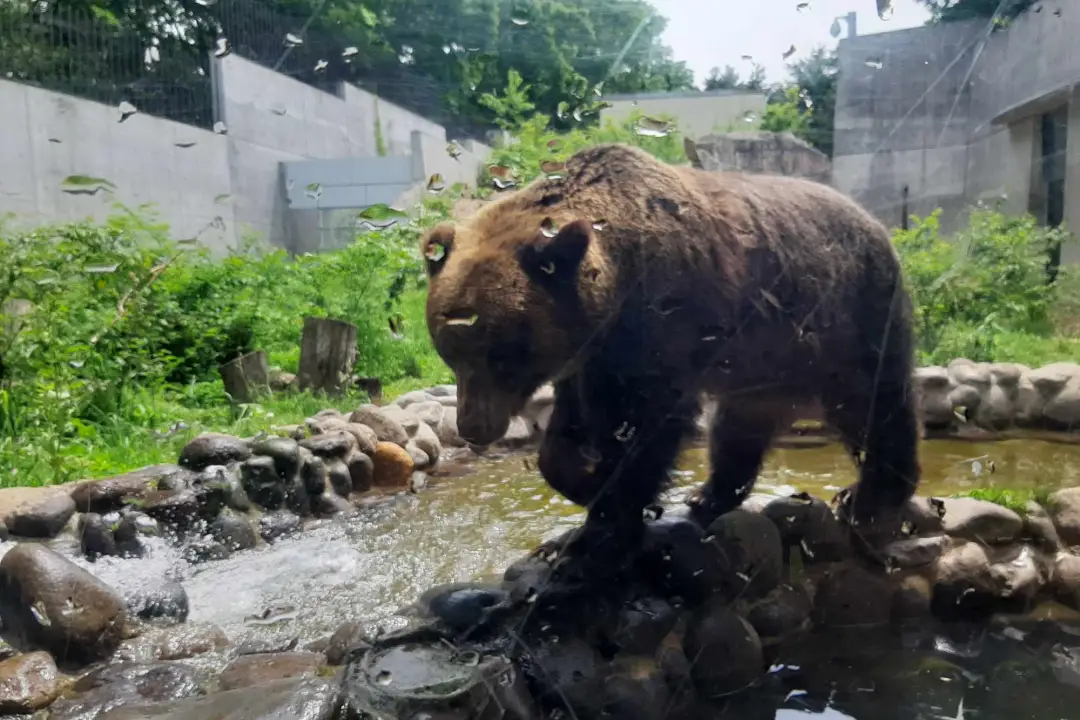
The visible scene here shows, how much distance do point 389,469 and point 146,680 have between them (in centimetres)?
262

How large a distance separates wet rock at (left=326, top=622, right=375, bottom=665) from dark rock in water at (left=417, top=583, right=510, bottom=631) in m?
0.20

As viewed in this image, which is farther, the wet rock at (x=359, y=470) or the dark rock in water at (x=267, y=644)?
the wet rock at (x=359, y=470)

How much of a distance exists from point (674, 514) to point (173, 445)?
139 inches

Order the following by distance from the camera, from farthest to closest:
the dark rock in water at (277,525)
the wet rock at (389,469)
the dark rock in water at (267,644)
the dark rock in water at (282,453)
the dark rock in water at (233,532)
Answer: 1. the wet rock at (389,469)
2. the dark rock in water at (282,453)
3. the dark rock in water at (277,525)
4. the dark rock in water at (233,532)
5. the dark rock in water at (267,644)

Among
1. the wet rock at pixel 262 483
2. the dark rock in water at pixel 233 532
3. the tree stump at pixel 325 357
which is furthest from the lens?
the tree stump at pixel 325 357

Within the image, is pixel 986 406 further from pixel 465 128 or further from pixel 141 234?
pixel 141 234

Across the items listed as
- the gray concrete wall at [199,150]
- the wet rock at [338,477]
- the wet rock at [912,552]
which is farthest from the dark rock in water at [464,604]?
the gray concrete wall at [199,150]

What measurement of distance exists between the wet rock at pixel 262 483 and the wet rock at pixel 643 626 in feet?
7.99

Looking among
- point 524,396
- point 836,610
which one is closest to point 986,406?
point 836,610

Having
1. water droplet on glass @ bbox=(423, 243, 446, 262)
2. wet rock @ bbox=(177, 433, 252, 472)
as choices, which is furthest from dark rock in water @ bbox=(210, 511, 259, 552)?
water droplet on glass @ bbox=(423, 243, 446, 262)

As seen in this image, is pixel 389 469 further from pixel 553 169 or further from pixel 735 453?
pixel 553 169

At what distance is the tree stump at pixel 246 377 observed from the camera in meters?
6.66

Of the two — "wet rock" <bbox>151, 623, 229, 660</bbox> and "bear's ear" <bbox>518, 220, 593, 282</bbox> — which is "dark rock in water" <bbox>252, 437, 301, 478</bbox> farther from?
"bear's ear" <bbox>518, 220, 593, 282</bbox>

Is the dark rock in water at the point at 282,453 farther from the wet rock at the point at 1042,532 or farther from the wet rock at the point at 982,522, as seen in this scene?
the wet rock at the point at 1042,532
